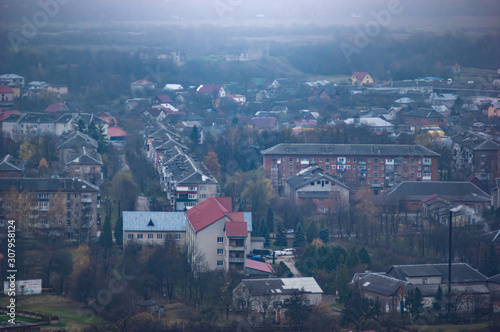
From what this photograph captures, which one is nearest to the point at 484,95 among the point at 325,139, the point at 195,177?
the point at 325,139

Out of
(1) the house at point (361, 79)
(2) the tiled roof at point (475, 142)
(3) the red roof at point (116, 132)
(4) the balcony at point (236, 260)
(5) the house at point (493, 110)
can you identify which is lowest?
(4) the balcony at point (236, 260)

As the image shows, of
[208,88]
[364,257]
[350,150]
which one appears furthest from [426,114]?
[364,257]

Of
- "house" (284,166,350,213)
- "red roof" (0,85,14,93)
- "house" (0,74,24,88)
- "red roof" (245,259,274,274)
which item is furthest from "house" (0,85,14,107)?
"red roof" (245,259,274,274)

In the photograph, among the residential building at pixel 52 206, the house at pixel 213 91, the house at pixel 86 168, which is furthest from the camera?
the house at pixel 213 91

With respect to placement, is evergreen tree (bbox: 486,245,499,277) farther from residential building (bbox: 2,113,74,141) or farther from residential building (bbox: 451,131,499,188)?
residential building (bbox: 2,113,74,141)

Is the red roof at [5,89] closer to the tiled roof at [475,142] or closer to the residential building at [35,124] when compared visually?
the residential building at [35,124]

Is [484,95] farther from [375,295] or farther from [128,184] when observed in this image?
[375,295]

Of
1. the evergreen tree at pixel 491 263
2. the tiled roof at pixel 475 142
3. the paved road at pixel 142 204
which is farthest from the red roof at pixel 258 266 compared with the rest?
the tiled roof at pixel 475 142
